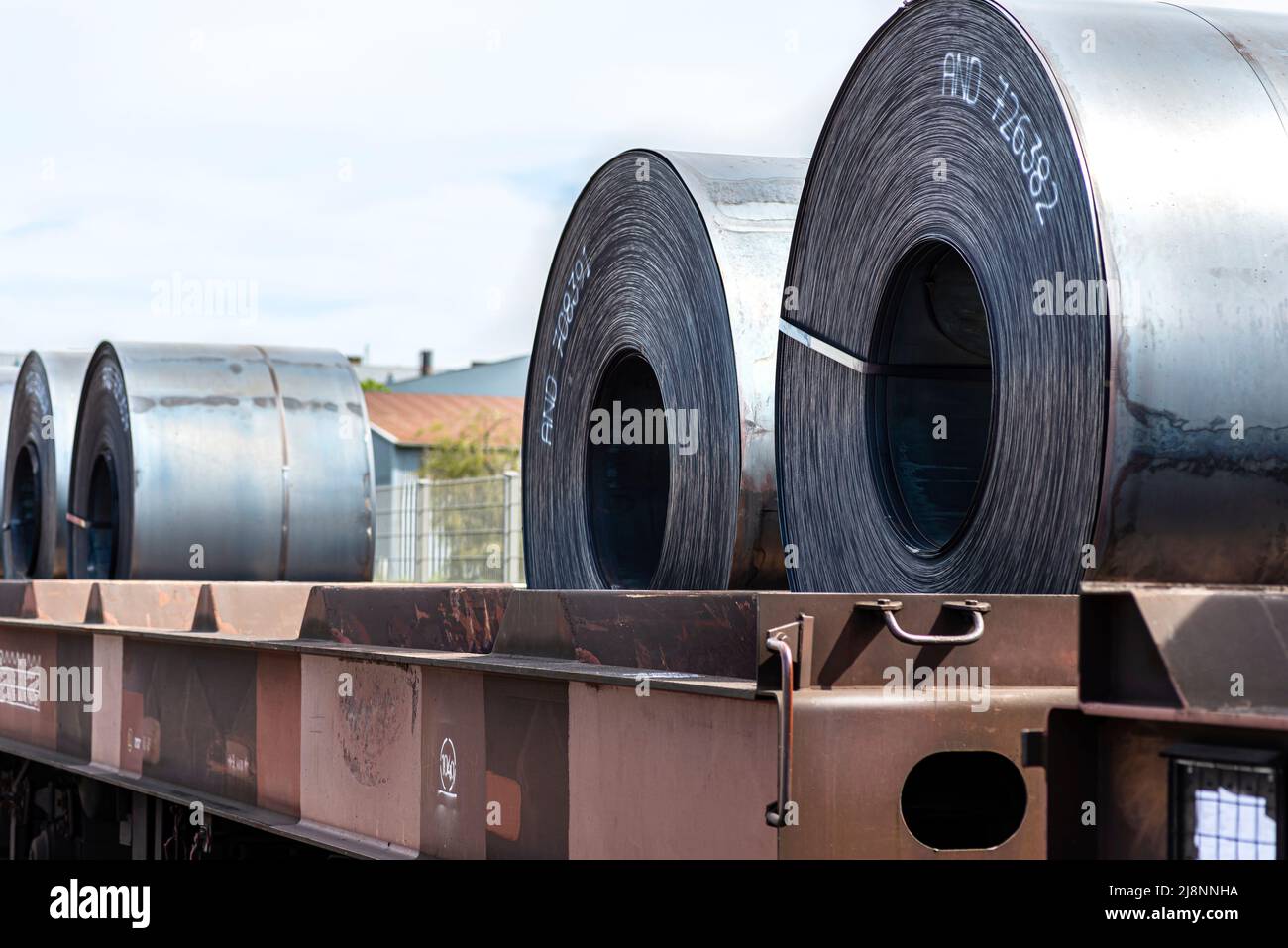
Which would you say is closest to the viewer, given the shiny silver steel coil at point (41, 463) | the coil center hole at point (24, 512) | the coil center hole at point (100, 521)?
the coil center hole at point (100, 521)

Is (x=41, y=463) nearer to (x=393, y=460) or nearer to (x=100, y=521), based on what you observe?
(x=100, y=521)

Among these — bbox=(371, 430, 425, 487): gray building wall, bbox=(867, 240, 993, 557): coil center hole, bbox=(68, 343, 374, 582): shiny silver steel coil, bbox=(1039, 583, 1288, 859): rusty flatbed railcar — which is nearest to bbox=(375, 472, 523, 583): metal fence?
bbox=(68, 343, 374, 582): shiny silver steel coil

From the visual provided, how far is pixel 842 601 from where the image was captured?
10.2 feet

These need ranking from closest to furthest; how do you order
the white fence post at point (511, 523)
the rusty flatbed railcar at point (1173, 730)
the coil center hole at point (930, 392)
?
the rusty flatbed railcar at point (1173, 730), the coil center hole at point (930, 392), the white fence post at point (511, 523)

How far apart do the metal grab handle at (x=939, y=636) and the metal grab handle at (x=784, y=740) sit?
0.20m

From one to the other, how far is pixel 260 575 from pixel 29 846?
2044 millimetres

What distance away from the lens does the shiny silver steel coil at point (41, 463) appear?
12.3m

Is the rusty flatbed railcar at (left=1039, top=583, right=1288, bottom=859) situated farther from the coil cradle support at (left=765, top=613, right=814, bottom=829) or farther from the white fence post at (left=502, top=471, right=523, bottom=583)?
the white fence post at (left=502, top=471, right=523, bottom=583)

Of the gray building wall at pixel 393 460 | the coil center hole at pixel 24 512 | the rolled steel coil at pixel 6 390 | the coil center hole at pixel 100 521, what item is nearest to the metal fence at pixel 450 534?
the coil center hole at pixel 24 512

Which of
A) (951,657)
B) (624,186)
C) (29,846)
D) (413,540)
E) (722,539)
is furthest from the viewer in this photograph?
(413,540)

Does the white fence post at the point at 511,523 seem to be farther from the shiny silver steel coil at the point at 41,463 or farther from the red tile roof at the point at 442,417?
the red tile roof at the point at 442,417

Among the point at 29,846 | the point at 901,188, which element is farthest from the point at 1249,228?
the point at 29,846

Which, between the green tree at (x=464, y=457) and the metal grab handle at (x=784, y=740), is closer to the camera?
the metal grab handle at (x=784, y=740)
